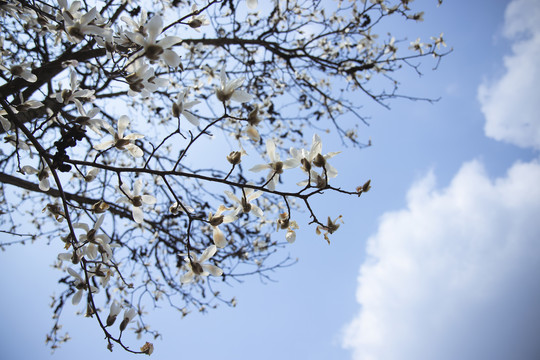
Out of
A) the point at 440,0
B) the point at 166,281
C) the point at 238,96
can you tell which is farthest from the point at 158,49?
the point at 440,0

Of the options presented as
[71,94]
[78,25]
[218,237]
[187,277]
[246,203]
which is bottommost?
[187,277]

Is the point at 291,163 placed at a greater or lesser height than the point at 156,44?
lesser

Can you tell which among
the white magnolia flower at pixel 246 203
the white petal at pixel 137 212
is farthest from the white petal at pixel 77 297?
the white magnolia flower at pixel 246 203

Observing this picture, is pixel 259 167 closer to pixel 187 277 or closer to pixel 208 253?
pixel 208 253

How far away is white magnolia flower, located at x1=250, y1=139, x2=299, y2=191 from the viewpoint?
1219 mm

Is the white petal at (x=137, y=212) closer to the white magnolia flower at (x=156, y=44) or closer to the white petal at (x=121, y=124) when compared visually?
the white petal at (x=121, y=124)

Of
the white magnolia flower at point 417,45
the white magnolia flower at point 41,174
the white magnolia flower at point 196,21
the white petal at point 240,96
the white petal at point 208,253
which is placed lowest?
the white petal at point 208,253

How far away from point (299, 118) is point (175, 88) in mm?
1990

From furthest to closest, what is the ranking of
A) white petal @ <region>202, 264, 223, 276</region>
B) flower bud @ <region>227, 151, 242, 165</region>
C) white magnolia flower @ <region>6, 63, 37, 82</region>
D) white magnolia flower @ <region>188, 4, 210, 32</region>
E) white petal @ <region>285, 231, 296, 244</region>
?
white magnolia flower @ <region>188, 4, 210, 32</region> < white magnolia flower @ <region>6, 63, 37, 82</region> < white petal @ <region>285, 231, 296, 244</region> < white petal @ <region>202, 264, 223, 276</region> < flower bud @ <region>227, 151, 242, 165</region>

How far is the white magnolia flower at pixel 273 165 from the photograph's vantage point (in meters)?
1.22

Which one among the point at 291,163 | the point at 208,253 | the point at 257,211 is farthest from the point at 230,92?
the point at 208,253

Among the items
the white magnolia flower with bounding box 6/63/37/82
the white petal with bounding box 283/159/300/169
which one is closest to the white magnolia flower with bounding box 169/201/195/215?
the white petal with bounding box 283/159/300/169

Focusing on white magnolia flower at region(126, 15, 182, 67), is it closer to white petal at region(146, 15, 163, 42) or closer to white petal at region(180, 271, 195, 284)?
white petal at region(146, 15, 163, 42)

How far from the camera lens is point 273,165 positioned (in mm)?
1247
